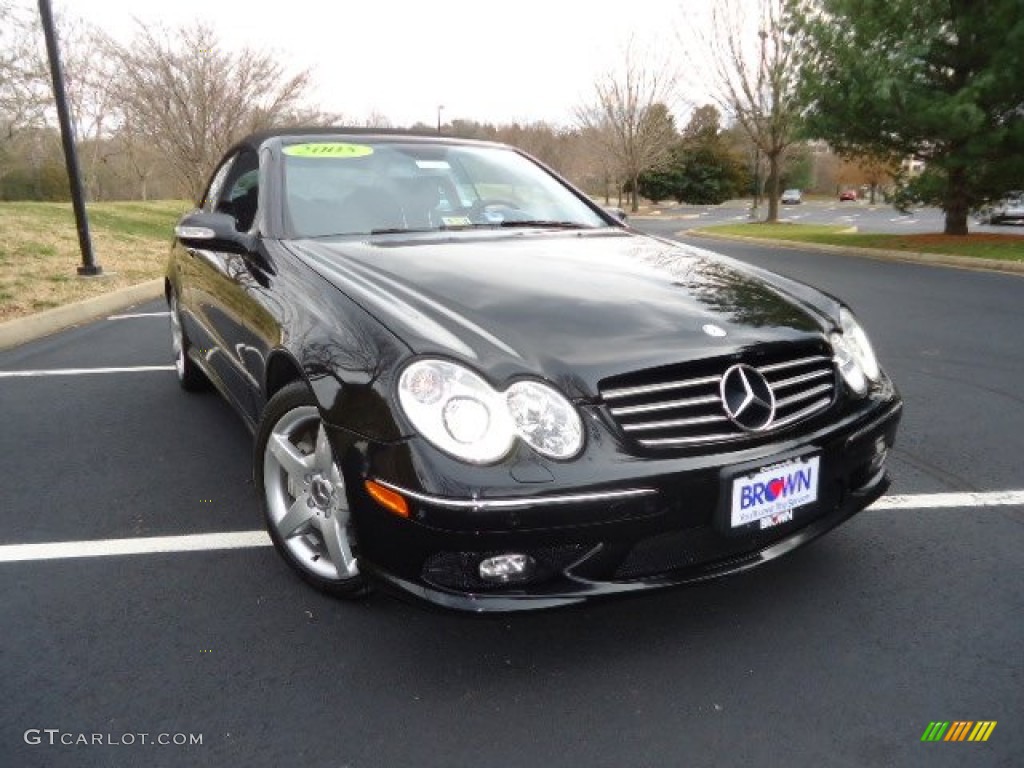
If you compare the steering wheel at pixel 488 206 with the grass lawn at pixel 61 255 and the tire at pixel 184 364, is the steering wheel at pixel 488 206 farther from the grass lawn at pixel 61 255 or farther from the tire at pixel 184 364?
the grass lawn at pixel 61 255

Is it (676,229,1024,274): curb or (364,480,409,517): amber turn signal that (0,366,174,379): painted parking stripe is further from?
(676,229,1024,274): curb

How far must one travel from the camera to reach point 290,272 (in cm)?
269

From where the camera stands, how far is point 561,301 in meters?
2.38

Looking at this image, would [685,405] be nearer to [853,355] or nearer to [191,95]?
[853,355]

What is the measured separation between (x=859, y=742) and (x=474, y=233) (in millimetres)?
2241

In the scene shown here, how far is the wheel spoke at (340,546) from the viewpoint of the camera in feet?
7.52

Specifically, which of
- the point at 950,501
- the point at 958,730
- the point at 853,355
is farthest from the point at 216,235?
the point at 950,501

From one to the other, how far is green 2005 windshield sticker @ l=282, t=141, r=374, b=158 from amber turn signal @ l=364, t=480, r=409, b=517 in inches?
75.7

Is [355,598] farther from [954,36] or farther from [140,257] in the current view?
[954,36]

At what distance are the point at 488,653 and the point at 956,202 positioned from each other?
17796 millimetres

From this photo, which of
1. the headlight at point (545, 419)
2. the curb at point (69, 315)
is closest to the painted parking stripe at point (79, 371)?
the curb at point (69, 315)

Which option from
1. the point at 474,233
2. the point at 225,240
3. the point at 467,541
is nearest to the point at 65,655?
the point at 467,541

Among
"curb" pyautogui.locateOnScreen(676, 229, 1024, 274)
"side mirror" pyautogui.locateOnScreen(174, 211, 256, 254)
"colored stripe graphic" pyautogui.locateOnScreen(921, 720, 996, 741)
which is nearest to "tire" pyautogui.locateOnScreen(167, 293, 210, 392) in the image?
"side mirror" pyautogui.locateOnScreen(174, 211, 256, 254)

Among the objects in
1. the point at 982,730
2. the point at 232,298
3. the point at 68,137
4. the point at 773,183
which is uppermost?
the point at 68,137
